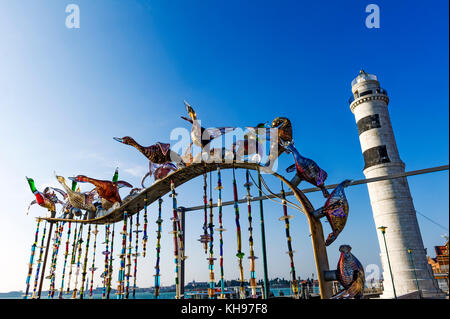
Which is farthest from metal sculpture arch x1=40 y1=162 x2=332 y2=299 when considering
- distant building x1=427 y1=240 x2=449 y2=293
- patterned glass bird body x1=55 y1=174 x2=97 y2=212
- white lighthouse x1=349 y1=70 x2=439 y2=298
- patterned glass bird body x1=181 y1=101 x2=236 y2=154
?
distant building x1=427 y1=240 x2=449 y2=293

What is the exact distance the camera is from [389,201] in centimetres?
2286

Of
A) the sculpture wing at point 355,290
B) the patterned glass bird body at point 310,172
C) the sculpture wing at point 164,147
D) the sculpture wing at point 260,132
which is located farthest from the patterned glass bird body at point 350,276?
the sculpture wing at point 164,147

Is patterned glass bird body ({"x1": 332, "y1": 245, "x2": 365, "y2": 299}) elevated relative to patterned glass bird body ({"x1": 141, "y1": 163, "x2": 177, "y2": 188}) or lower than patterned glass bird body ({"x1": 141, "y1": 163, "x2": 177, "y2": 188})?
lower

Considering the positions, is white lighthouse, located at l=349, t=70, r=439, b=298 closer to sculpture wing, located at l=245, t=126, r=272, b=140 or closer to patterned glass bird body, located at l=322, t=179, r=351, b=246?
patterned glass bird body, located at l=322, t=179, r=351, b=246

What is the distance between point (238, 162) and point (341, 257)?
14.4ft

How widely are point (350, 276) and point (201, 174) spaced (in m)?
6.52

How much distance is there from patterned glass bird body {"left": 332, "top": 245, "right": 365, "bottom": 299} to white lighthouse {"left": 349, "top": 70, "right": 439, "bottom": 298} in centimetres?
1659

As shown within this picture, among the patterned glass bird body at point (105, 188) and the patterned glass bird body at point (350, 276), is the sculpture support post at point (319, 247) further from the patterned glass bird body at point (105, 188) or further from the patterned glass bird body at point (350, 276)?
the patterned glass bird body at point (105, 188)

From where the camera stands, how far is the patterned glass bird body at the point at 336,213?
7.17m

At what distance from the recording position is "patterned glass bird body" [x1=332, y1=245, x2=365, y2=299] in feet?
21.2

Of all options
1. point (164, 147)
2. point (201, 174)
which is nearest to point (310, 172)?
point (201, 174)

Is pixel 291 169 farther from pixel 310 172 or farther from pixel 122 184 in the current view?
pixel 122 184
